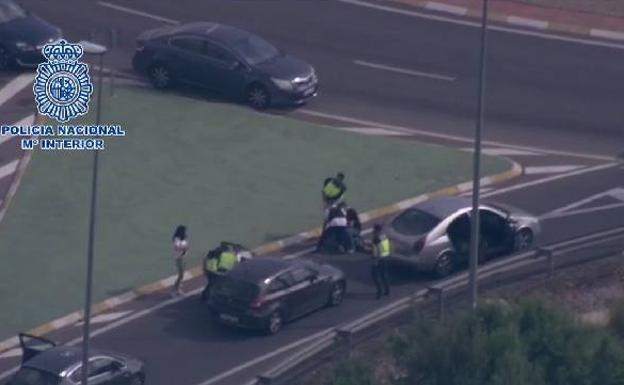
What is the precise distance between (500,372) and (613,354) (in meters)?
1.90

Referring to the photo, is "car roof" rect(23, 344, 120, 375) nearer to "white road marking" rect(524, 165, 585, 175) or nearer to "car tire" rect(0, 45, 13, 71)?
"white road marking" rect(524, 165, 585, 175)

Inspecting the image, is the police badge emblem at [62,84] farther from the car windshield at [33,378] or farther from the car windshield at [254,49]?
the car windshield at [33,378]

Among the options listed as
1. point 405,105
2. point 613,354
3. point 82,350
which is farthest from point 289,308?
point 405,105

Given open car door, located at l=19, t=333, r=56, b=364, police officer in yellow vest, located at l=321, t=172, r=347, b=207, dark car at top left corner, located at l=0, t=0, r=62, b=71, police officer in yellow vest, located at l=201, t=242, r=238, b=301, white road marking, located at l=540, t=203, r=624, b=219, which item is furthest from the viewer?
dark car at top left corner, located at l=0, t=0, r=62, b=71

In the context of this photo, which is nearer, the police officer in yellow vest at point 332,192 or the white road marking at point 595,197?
the police officer in yellow vest at point 332,192

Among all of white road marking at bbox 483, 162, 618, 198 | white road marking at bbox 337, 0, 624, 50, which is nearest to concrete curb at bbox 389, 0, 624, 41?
white road marking at bbox 337, 0, 624, 50

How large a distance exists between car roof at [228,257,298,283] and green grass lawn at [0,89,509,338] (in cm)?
290

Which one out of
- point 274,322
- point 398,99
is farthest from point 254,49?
point 274,322

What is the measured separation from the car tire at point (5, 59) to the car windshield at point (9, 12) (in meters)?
0.94

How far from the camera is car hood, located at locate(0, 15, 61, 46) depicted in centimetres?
4309

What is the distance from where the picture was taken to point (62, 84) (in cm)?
3875

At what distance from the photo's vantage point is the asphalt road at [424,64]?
42562 millimetres

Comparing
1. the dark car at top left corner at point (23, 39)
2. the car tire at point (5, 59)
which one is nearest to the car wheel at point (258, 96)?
the dark car at top left corner at point (23, 39)

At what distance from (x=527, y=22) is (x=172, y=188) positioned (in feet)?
41.7
